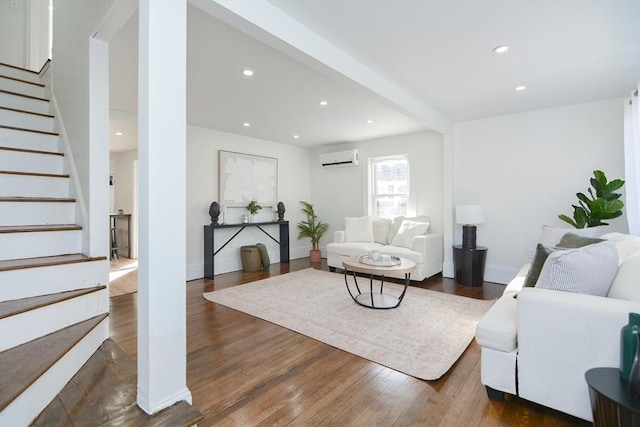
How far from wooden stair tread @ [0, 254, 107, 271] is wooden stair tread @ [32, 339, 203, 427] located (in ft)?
2.02

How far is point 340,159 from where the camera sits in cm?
618

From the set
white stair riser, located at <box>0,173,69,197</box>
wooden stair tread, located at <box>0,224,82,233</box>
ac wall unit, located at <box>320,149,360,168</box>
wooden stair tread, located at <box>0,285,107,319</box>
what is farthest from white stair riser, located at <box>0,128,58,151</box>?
ac wall unit, located at <box>320,149,360,168</box>

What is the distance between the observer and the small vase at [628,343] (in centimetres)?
121

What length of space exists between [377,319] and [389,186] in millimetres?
3413

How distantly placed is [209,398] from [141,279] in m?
0.94

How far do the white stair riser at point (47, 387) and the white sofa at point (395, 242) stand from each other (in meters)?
3.36

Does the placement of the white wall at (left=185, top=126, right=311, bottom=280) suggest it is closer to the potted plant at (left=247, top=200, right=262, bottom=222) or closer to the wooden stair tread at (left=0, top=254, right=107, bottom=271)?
the potted plant at (left=247, top=200, right=262, bottom=222)

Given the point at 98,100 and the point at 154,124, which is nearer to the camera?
the point at 154,124

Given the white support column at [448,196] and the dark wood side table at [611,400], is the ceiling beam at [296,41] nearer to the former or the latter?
the white support column at [448,196]

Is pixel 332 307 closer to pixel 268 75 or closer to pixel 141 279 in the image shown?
pixel 141 279

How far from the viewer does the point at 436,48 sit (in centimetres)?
245

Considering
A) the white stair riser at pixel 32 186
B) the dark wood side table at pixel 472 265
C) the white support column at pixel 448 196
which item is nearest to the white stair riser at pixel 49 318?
the white stair riser at pixel 32 186

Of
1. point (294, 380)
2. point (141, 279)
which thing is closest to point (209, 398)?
point (294, 380)

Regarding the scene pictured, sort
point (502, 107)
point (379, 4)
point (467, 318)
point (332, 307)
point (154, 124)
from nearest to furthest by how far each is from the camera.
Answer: point (154, 124)
point (379, 4)
point (467, 318)
point (332, 307)
point (502, 107)
